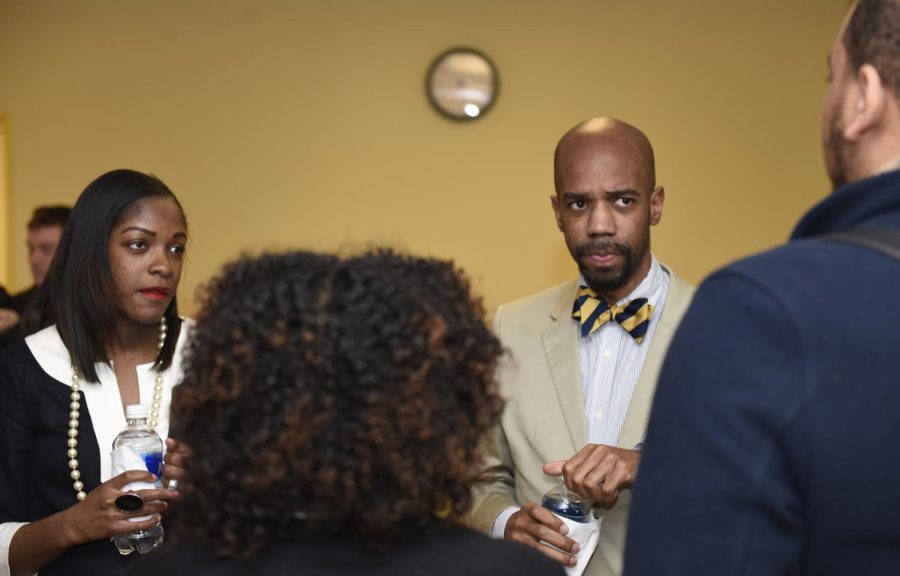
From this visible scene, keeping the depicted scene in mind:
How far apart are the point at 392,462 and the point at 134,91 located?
161 inches

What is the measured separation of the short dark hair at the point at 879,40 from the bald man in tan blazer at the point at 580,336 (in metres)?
1.20

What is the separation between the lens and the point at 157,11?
15.5ft

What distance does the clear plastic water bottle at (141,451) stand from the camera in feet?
6.69

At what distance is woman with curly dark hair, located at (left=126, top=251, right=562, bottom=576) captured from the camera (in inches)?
43.5

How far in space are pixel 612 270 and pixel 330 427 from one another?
1400 millimetres

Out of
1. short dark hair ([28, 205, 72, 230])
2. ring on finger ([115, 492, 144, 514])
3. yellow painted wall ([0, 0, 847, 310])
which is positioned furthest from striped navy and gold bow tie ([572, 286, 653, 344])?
short dark hair ([28, 205, 72, 230])

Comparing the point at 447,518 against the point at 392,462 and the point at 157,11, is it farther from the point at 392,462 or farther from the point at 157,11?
the point at 157,11

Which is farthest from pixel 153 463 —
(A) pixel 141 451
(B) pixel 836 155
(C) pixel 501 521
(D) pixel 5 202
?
(D) pixel 5 202

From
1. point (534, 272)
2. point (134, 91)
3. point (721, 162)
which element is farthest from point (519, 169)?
point (134, 91)

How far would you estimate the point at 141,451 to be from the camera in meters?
2.05

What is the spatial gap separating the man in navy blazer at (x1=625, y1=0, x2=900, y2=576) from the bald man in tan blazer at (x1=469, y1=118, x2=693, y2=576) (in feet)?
3.77

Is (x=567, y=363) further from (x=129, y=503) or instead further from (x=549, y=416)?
(x=129, y=503)

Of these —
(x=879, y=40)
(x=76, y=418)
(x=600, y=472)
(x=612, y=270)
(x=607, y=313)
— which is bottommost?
(x=600, y=472)

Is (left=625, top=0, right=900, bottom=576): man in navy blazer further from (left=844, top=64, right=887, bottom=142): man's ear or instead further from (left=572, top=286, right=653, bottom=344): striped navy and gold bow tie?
(left=572, top=286, right=653, bottom=344): striped navy and gold bow tie
